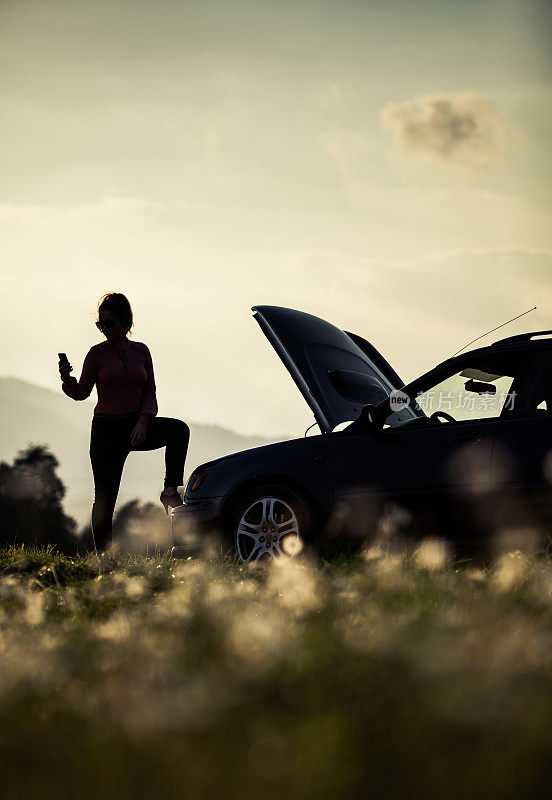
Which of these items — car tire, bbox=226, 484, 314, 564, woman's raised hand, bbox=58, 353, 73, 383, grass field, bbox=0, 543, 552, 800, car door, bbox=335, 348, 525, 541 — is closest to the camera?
grass field, bbox=0, 543, 552, 800

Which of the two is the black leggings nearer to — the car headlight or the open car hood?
the car headlight

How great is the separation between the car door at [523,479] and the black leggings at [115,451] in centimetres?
248

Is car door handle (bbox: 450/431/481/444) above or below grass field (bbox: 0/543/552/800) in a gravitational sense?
above

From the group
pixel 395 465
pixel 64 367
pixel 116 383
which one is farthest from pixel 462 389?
pixel 64 367

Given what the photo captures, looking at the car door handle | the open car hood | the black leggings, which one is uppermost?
the open car hood

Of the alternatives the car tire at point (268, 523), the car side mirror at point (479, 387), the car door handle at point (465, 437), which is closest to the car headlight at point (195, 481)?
the car tire at point (268, 523)

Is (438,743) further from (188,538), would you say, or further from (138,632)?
(188,538)

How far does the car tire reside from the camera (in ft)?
20.4

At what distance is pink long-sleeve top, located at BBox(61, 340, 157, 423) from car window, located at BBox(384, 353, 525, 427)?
1.93 meters

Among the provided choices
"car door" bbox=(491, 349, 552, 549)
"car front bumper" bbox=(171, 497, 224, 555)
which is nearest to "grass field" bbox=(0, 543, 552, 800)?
"car door" bbox=(491, 349, 552, 549)

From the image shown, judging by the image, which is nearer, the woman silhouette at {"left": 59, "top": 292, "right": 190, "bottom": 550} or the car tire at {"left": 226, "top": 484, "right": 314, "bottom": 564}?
the car tire at {"left": 226, "top": 484, "right": 314, "bottom": 564}

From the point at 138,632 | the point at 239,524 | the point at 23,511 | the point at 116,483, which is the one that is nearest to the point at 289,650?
the point at 138,632

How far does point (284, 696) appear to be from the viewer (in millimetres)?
2688

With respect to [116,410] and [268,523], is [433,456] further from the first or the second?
[116,410]
